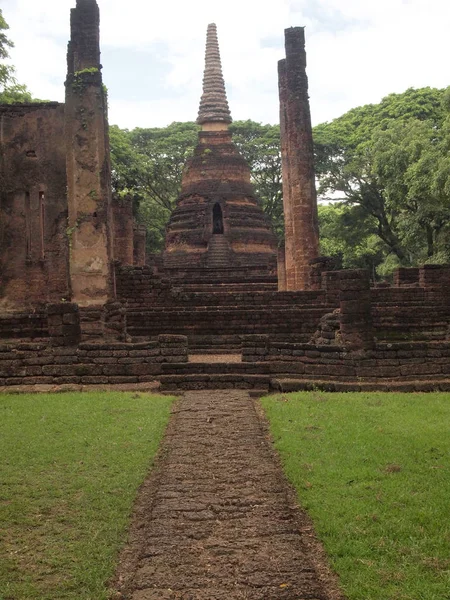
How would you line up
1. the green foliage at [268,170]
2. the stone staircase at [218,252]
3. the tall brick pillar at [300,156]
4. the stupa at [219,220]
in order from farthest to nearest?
the green foliage at [268,170] < the stupa at [219,220] < the stone staircase at [218,252] < the tall brick pillar at [300,156]

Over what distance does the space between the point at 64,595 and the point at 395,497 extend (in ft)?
7.63

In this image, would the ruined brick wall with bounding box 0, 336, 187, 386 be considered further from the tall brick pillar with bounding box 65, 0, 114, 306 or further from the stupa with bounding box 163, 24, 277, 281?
the stupa with bounding box 163, 24, 277, 281

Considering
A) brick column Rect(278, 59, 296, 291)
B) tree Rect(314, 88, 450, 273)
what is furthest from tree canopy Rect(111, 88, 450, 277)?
brick column Rect(278, 59, 296, 291)

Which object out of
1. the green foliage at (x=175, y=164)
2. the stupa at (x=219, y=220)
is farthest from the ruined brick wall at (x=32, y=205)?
the green foliage at (x=175, y=164)

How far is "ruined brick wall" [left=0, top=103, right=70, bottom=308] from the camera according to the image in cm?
1708

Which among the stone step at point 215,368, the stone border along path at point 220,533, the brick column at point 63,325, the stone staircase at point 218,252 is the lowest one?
the stone border along path at point 220,533

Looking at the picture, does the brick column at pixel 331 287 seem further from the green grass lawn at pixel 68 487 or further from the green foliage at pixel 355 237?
the green foliage at pixel 355 237

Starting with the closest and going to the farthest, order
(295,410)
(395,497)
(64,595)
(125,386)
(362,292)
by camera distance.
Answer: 1. (64,595)
2. (395,497)
3. (295,410)
4. (125,386)
5. (362,292)

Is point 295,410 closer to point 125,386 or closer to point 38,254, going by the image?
point 125,386

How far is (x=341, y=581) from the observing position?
12.2ft

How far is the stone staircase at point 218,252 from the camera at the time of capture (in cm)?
3083

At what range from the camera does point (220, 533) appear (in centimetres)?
448

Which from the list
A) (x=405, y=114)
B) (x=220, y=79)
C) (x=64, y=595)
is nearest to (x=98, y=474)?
(x=64, y=595)

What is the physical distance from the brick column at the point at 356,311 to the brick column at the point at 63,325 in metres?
4.02
